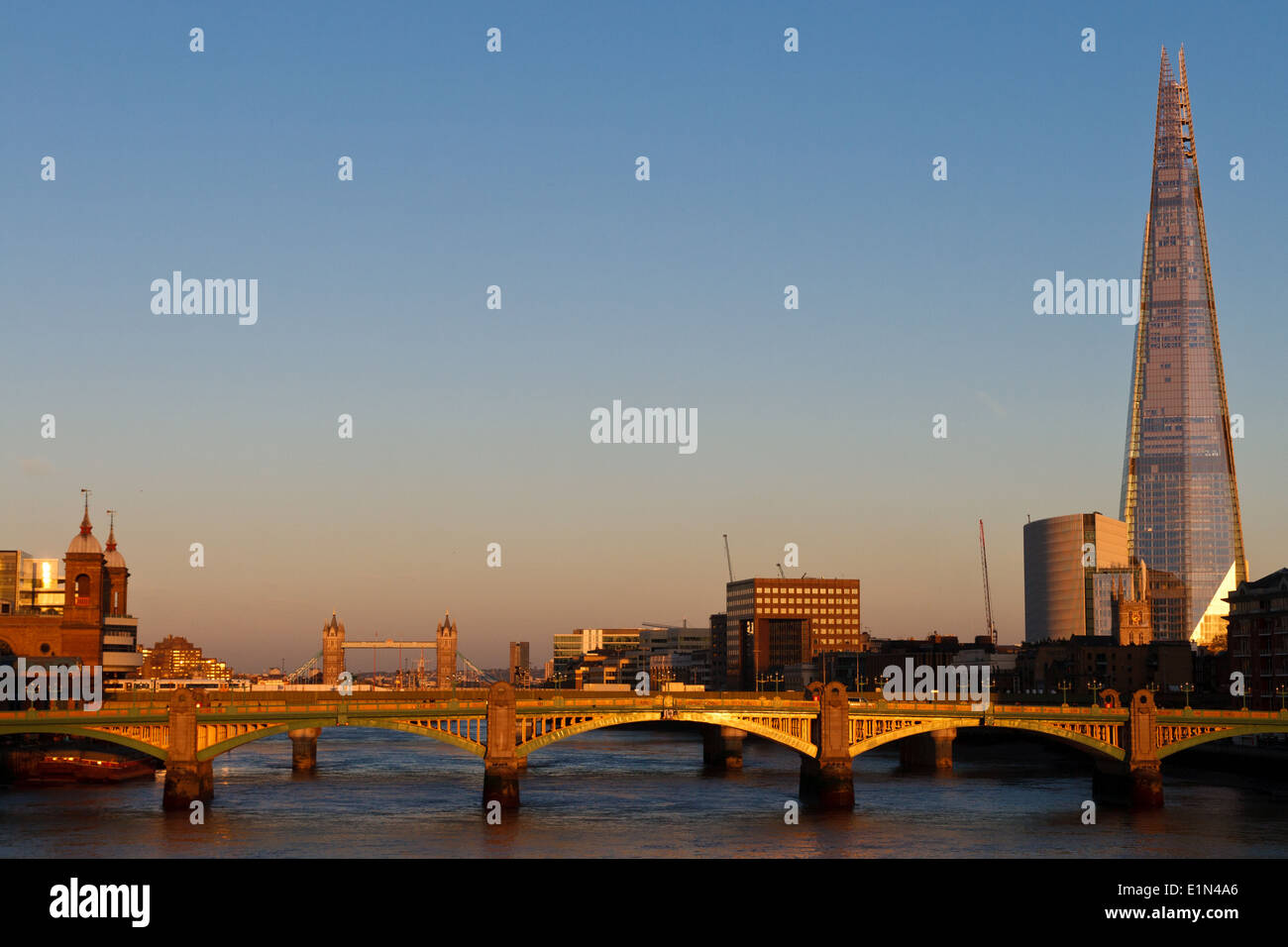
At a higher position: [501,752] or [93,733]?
[93,733]

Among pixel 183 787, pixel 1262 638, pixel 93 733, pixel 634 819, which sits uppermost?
pixel 1262 638

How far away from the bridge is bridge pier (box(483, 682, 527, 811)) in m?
0.10

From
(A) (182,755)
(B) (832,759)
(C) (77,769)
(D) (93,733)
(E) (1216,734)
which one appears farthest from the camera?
(C) (77,769)

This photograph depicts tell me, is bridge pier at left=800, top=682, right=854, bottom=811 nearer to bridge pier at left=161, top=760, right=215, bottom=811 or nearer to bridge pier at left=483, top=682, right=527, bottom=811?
bridge pier at left=483, top=682, right=527, bottom=811

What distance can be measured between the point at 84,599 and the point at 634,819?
342 ft

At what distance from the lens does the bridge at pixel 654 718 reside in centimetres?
11731

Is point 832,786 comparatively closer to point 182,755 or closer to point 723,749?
point 182,755

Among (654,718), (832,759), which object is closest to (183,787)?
(654,718)

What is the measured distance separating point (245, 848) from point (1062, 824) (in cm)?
5949

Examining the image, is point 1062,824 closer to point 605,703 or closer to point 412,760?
point 605,703

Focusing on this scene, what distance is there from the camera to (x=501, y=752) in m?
120

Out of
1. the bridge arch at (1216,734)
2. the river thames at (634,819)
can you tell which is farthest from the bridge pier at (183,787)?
the bridge arch at (1216,734)

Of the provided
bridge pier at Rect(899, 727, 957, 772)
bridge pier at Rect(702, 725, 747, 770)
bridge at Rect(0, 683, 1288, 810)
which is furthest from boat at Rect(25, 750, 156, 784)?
bridge pier at Rect(899, 727, 957, 772)
